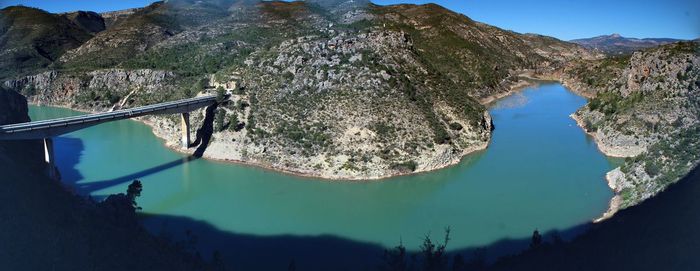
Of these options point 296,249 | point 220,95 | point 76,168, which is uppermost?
point 220,95

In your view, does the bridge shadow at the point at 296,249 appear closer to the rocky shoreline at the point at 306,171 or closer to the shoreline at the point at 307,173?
the shoreline at the point at 307,173

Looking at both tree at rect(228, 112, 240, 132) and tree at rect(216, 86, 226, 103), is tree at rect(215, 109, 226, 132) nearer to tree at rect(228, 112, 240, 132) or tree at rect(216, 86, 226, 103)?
tree at rect(228, 112, 240, 132)

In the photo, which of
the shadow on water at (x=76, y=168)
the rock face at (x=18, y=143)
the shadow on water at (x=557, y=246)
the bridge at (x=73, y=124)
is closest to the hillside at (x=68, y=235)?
the shadow on water at (x=557, y=246)

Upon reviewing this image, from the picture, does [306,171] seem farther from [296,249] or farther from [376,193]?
[296,249]

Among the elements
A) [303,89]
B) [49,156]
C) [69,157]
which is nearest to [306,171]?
[303,89]

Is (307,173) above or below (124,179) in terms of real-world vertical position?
above

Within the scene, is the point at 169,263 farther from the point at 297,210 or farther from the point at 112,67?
the point at 112,67

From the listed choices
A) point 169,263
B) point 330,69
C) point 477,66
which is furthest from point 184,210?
point 477,66
